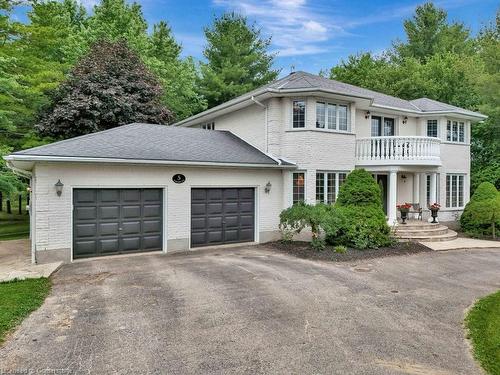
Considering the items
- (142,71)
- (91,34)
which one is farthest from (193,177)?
(91,34)

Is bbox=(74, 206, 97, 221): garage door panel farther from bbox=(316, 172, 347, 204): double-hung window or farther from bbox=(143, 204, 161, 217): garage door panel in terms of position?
bbox=(316, 172, 347, 204): double-hung window

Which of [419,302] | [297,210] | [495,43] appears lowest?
[419,302]

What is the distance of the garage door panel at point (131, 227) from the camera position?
37.2 feet

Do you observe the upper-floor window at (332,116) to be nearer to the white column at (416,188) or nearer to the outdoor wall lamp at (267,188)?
the outdoor wall lamp at (267,188)

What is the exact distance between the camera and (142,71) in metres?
21.0

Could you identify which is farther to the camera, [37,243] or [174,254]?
[174,254]

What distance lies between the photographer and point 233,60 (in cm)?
3409

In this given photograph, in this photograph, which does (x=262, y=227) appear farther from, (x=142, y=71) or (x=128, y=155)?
(x=142, y=71)

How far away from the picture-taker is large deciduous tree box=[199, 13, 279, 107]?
32.1 m

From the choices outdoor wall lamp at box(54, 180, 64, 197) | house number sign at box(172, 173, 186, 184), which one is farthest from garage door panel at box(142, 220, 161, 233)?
outdoor wall lamp at box(54, 180, 64, 197)

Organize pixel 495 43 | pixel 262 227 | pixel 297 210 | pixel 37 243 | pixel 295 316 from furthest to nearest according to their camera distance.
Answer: pixel 495 43
pixel 262 227
pixel 297 210
pixel 37 243
pixel 295 316

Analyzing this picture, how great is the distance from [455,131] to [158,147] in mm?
15706

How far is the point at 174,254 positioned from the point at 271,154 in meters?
5.86

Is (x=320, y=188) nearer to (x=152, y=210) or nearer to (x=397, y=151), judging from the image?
(x=397, y=151)
